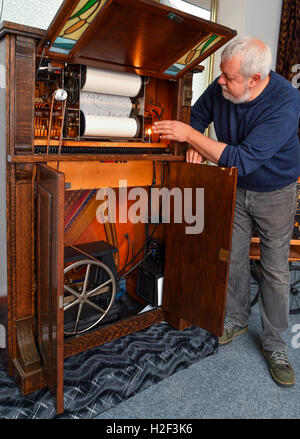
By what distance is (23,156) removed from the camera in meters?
1.50

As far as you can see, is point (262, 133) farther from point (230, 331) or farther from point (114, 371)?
point (114, 371)

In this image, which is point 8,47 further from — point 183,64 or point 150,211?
point 150,211

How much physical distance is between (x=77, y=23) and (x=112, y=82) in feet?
1.32

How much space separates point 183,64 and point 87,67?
0.49 meters

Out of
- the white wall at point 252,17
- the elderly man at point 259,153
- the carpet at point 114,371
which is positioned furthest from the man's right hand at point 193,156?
the white wall at point 252,17

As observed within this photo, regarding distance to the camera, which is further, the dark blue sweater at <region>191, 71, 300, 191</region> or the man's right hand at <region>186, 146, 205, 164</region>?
the man's right hand at <region>186, 146, 205, 164</region>

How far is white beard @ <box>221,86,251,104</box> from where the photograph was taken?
1.86m

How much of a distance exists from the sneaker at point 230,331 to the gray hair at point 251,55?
1.38m

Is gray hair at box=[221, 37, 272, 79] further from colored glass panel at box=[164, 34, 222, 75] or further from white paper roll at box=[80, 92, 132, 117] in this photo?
white paper roll at box=[80, 92, 132, 117]
